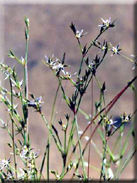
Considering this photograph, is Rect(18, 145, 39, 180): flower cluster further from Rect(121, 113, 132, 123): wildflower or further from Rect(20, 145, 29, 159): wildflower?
Rect(121, 113, 132, 123): wildflower

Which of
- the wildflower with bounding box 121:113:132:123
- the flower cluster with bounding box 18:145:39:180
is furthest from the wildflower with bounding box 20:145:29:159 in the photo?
the wildflower with bounding box 121:113:132:123

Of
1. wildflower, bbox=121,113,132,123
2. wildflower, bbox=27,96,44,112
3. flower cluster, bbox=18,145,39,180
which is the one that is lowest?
flower cluster, bbox=18,145,39,180

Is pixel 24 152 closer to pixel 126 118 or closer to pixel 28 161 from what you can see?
pixel 28 161

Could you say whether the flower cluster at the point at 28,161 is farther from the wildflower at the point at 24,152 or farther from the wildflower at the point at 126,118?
the wildflower at the point at 126,118

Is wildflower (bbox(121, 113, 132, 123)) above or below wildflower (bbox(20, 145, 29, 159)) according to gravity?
above

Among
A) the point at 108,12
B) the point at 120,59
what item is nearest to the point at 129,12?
the point at 108,12

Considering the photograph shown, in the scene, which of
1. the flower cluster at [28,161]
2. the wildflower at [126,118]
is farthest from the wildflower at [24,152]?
the wildflower at [126,118]

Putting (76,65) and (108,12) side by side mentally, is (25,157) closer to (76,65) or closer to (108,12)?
(76,65)

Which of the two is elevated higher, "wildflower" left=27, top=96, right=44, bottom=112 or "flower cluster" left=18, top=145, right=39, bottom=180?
"wildflower" left=27, top=96, right=44, bottom=112

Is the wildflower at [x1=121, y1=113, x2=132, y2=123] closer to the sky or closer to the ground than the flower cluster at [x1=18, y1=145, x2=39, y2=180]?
closer to the sky

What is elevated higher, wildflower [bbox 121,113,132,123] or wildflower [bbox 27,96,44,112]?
wildflower [bbox 27,96,44,112]

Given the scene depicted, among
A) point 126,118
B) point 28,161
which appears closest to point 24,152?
point 28,161

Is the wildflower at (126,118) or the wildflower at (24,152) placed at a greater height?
the wildflower at (126,118)
